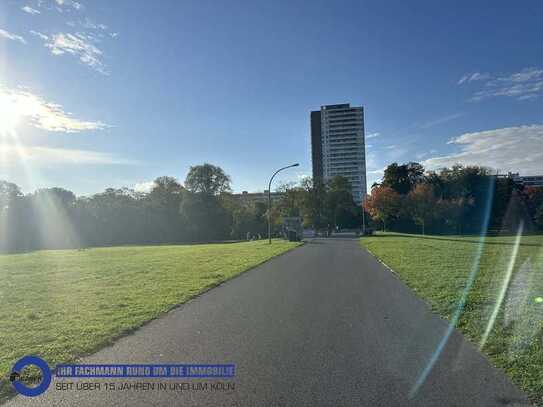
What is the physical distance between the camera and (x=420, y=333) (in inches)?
241

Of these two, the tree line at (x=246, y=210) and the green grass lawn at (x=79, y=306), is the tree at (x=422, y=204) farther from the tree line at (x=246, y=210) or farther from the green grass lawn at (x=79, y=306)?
the green grass lawn at (x=79, y=306)

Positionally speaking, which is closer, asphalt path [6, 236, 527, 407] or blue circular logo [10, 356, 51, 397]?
asphalt path [6, 236, 527, 407]

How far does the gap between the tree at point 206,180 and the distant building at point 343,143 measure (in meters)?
41.1

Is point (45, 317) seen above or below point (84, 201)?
below

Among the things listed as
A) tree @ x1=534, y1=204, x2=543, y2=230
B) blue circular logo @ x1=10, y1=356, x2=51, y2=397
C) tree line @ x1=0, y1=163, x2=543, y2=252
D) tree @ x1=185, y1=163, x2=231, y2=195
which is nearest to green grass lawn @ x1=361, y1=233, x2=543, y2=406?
blue circular logo @ x1=10, y1=356, x2=51, y2=397

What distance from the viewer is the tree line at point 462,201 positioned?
6475 cm

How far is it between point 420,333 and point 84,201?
269ft

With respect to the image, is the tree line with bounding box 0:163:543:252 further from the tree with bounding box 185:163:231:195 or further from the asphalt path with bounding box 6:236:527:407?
the asphalt path with bounding box 6:236:527:407

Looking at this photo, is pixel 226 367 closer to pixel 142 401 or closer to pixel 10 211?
pixel 142 401

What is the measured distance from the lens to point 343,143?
121062mm

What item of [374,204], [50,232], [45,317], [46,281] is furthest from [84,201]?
[45,317]

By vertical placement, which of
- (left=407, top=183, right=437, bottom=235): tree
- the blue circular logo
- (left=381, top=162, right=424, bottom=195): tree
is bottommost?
the blue circular logo

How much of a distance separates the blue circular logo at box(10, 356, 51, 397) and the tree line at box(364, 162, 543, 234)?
60.0 m

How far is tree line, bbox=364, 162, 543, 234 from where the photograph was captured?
6475cm
